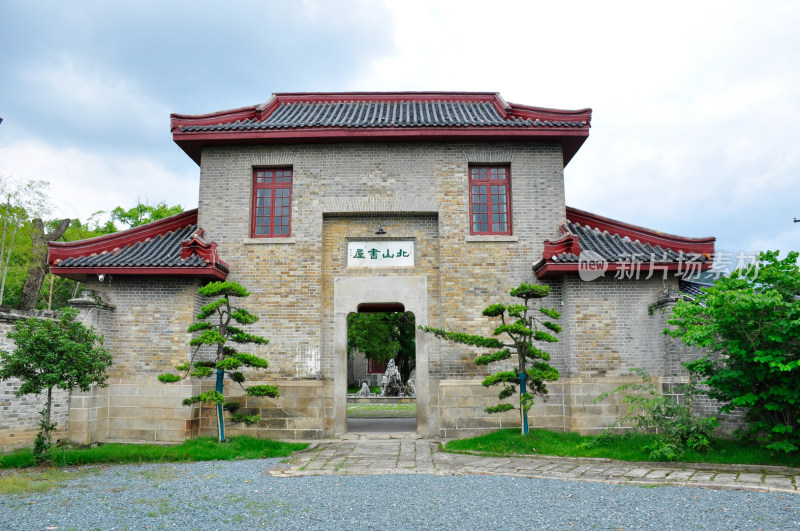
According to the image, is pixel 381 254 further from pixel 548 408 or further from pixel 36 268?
pixel 36 268

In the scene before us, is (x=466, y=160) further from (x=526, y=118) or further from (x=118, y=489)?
(x=118, y=489)

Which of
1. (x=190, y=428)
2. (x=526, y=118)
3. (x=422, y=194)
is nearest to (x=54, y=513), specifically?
(x=190, y=428)

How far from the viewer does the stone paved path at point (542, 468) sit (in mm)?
7254

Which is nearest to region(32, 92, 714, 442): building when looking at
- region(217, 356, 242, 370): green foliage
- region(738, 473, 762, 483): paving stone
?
region(217, 356, 242, 370): green foliage

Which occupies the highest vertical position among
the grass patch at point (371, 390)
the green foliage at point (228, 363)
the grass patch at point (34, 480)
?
the green foliage at point (228, 363)

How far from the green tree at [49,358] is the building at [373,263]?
190 centimetres

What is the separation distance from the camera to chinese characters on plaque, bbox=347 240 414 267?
12289 millimetres

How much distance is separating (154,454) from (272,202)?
581 cm

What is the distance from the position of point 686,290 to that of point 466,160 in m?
5.65

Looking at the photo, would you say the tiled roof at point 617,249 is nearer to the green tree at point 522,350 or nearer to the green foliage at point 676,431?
the green tree at point 522,350

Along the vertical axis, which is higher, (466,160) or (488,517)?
(466,160)

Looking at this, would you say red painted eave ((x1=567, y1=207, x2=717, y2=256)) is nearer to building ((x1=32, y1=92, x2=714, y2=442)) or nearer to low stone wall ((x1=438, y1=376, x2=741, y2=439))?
building ((x1=32, y1=92, x2=714, y2=442))

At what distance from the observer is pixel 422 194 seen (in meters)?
12.2

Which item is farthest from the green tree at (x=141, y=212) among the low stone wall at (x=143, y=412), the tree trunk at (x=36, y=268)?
the low stone wall at (x=143, y=412)
